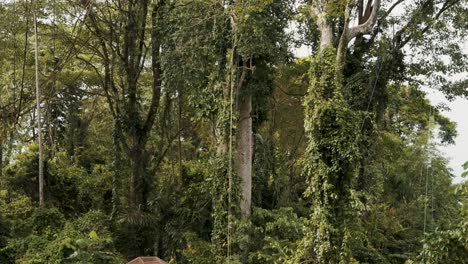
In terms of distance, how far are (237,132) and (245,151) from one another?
0.40 m

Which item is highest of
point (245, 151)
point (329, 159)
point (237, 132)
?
point (237, 132)

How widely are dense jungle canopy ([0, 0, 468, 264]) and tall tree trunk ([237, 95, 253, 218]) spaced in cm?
2

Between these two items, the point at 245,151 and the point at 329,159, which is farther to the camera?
the point at 245,151

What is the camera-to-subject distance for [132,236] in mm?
9539

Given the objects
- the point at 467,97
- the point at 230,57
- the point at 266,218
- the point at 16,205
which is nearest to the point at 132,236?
the point at 16,205

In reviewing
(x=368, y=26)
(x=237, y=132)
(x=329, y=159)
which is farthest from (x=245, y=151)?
(x=368, y=26)

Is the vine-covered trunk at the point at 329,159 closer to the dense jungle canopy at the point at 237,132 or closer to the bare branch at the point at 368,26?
the dense jungle canopy at the point at 237,132

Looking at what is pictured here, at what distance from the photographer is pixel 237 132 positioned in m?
7.77

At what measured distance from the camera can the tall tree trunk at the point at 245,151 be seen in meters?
7.87

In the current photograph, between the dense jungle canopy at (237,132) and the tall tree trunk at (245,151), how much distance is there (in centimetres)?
2

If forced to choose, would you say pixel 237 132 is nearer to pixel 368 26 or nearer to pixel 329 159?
pixel 329 159

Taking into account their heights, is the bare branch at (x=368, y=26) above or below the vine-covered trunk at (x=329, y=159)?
above

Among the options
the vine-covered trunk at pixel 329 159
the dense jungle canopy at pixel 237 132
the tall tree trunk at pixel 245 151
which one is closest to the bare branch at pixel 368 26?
the dense jungle canopy at pixel 237 132

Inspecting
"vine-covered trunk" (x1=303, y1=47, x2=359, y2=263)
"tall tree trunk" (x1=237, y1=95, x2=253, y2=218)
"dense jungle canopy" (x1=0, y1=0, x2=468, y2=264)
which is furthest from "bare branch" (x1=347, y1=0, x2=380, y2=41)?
"tall tree trunk" (x1=237, y1=95, x2=253, y2=218)
